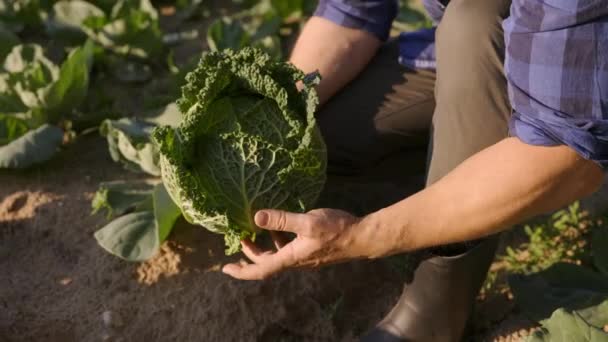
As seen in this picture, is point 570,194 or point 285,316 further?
point 285,316

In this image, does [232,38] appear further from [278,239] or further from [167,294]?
[278,239]

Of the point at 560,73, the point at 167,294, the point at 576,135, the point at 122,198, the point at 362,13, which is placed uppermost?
the point at 560,73

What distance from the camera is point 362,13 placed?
9.46 feet

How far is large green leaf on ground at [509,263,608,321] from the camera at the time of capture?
2.48m

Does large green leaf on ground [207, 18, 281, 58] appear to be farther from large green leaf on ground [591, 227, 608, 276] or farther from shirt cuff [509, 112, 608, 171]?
shirt cuff [509, 112, 608, 171]

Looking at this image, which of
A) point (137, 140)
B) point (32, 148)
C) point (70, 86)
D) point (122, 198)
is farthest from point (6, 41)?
point (122, 198)

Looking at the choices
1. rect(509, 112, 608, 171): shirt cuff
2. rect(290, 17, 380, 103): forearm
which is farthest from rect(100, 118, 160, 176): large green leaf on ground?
rect(509, 112, 608, 171): shirt cuff

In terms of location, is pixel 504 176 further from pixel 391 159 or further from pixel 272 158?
pixel 391 159

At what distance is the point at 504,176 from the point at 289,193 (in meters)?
0.70

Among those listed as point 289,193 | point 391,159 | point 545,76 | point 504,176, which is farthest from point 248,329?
point 545,76

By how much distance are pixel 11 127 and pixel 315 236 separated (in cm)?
185

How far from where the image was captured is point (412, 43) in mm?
2904

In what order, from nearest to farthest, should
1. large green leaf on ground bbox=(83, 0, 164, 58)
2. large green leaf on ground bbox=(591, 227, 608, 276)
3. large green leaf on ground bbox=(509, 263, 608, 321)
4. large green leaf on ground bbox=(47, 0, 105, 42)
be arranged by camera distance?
1. large green leaf on ground bbox=(509, 263, 608, 321)
2. large green leaf on ground bbox=(591, 227, 608, 276)
3. large green leaf on ground bbox=(83, 0, 164, 58)
4. large green leaf on ground bbox=(47, 0, 105, 42)

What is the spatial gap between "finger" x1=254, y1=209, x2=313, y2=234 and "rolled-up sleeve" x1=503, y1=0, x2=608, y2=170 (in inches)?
25.3
